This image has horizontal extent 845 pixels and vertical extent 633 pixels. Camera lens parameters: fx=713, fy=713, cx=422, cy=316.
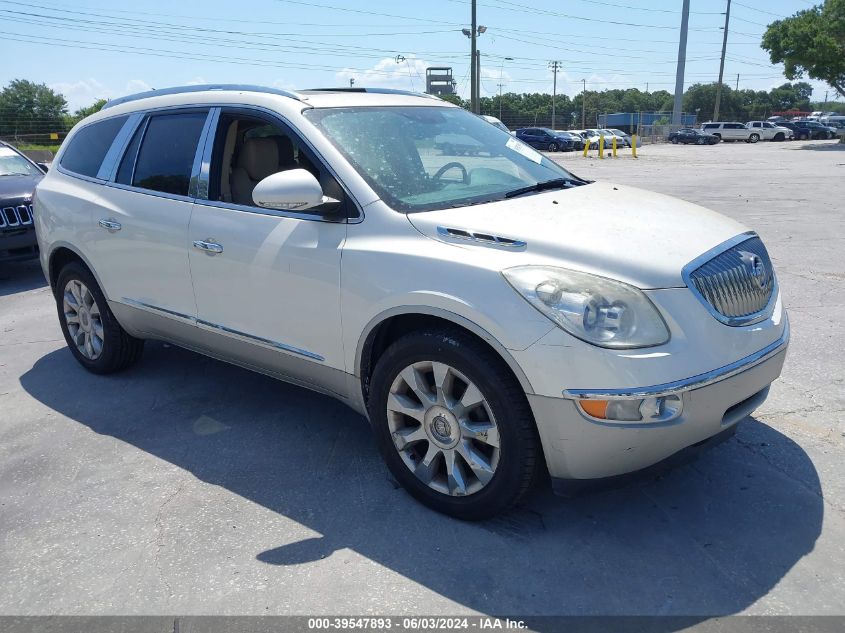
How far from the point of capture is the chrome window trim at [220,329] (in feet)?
11.4

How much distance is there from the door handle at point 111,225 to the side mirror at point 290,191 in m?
1.57

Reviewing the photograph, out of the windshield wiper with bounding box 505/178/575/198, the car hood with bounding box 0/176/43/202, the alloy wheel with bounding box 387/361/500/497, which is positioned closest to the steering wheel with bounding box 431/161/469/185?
the windshield wiper with bounding box 505/178/575/198

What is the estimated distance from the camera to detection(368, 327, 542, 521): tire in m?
2.74

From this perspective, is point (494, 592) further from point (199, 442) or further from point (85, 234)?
point (85, 234)

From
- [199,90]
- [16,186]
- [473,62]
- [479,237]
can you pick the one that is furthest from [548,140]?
[479,237]

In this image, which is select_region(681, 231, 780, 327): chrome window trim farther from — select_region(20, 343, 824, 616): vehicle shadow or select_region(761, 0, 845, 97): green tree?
select_region(761, 0, 845, 97): green tree

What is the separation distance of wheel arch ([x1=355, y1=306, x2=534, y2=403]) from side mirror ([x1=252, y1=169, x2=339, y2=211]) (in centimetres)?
61

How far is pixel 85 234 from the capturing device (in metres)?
4.61

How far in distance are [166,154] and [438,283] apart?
7.29 feet

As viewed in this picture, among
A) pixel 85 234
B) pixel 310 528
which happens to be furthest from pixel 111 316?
pixel 310 528

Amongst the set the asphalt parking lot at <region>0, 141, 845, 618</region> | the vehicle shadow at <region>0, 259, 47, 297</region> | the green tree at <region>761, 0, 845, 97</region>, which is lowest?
the vehicle shadow at <region>0, 259, 47, 297</region>

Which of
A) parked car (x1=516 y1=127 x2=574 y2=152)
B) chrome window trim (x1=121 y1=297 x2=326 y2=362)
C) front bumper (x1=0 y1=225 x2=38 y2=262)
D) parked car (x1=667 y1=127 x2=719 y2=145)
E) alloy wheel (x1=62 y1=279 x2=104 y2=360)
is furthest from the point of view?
parked car (x1=667 y1=127 x2=719 y2=145)

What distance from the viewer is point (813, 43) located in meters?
42.0

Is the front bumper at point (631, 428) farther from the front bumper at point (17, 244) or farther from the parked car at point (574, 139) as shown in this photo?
the parked car at point (574, 139)
